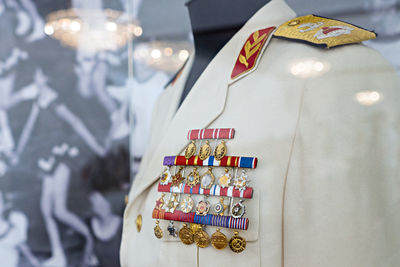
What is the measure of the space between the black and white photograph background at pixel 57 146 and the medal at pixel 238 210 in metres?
0.92

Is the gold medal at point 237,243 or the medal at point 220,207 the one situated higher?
the medal at point 220,207

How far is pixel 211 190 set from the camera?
801 mm

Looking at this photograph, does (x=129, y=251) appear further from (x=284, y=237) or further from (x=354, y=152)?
(x=354, y=152)

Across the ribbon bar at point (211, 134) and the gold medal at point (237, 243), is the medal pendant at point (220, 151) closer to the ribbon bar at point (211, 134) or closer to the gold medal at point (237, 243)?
the ribbon bar at point (211, 134)

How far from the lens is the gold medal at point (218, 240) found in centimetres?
77

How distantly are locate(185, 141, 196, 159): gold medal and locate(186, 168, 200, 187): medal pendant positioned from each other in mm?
32

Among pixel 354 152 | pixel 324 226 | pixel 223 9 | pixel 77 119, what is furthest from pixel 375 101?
pixel 77 119

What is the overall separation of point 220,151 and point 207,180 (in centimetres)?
7

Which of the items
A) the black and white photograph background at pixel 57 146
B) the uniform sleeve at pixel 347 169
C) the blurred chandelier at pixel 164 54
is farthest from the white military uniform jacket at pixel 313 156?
the black and white photograph background at pixel 57 146

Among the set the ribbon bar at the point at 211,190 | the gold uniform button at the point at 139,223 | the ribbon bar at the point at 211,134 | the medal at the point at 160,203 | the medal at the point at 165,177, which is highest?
the ribbon bar at the point at 211,134

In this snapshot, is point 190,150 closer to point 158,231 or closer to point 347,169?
point 158,231

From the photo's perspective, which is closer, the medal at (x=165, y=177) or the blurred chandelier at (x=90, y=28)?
the medal at (x=165, y=177)

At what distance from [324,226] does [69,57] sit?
131 cm

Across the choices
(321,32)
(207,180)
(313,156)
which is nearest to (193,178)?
(207,180)
